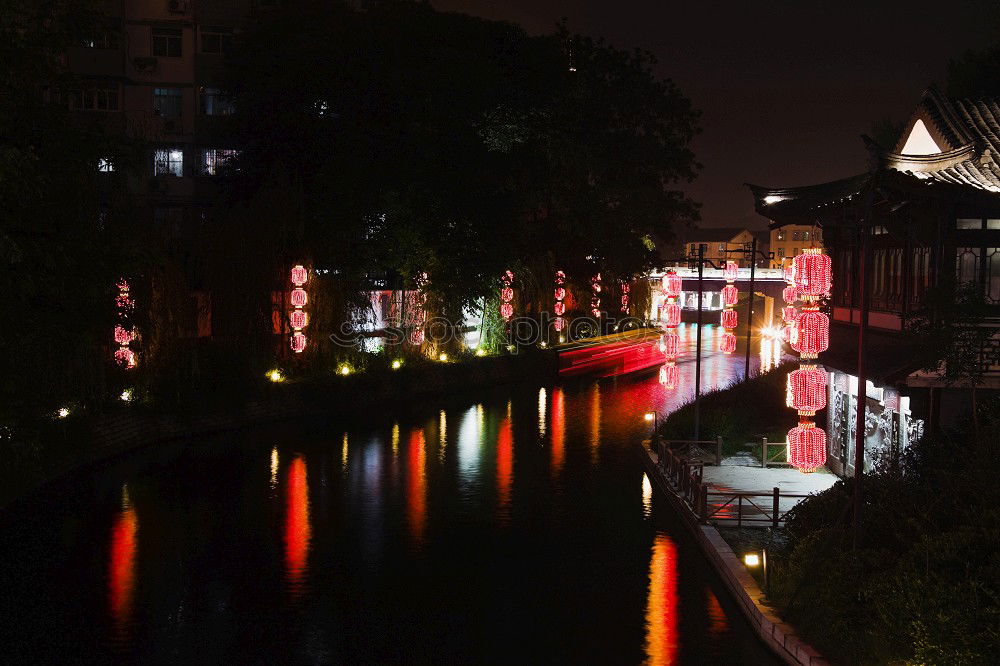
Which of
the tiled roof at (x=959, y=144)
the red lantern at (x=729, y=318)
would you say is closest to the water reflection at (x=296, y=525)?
the tiled roof at (x=959, y=144)

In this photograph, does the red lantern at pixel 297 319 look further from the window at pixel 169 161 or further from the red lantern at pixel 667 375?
the red lantern at pixel 667 375

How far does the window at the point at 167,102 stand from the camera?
132 feet

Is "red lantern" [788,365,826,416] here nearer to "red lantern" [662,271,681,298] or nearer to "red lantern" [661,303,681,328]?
"red lantern" [662,271,681,298]

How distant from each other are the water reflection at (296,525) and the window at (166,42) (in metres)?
22.3

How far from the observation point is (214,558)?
52.1 ft

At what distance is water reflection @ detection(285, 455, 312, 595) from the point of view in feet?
49.3

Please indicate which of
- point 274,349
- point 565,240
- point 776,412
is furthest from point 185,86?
point 776,412

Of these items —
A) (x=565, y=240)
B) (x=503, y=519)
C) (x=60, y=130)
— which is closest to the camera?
(x=60, y=130)

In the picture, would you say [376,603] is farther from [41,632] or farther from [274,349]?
[274,349]

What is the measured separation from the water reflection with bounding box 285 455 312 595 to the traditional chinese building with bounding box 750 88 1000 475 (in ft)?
31.7

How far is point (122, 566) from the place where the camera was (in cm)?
1534

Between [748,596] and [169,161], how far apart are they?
110 ft

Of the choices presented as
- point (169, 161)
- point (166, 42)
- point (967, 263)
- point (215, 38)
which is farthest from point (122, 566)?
point (215, 38)

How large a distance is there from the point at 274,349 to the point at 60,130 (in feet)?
51.3
